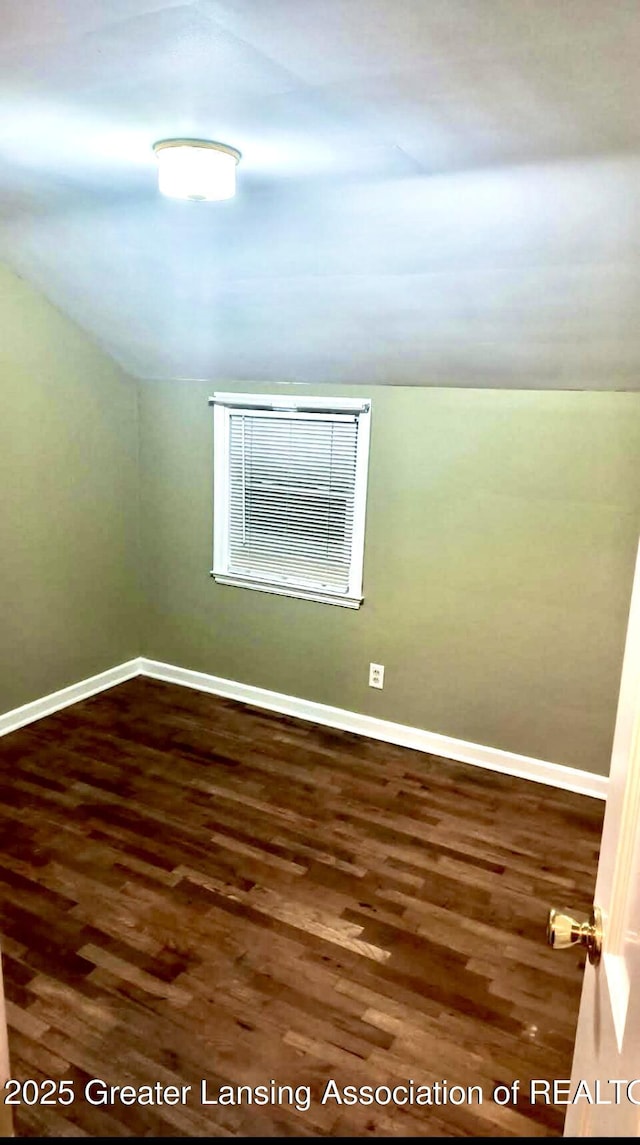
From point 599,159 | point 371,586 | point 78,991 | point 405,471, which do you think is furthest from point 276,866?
point 599,159

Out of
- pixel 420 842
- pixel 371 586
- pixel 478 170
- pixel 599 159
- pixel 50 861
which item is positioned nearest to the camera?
pixel 599 159

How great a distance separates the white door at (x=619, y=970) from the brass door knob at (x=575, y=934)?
15mm

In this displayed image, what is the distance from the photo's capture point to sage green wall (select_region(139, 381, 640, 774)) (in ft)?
9.71

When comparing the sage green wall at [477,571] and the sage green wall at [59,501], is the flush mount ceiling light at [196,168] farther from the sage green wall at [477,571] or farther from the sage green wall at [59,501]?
the sage green wall at [59,501]

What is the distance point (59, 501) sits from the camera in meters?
3.57

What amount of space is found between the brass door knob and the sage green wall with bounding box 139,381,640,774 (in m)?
2.13

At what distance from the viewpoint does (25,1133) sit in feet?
5.64

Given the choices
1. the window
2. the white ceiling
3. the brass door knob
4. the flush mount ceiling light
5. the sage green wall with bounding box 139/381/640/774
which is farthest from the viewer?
the window

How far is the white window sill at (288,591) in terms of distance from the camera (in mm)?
3549

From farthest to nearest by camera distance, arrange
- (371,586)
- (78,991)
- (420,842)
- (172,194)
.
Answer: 1. (371,586)
2. (420,842)
3. (78,991)
4. (172,194)

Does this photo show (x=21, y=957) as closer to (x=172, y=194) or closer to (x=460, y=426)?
(x=172, y=194)

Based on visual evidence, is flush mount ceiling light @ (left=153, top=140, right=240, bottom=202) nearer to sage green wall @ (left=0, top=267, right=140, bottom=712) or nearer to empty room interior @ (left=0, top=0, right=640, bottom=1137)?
empty room interior @ (left=0, top=0, right=640, bottom=1137)

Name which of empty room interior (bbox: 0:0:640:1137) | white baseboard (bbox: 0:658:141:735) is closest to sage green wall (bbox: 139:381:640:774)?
empty room interior (bbox: 0:0:640:1137)

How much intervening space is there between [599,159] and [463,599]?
6.29 ft
